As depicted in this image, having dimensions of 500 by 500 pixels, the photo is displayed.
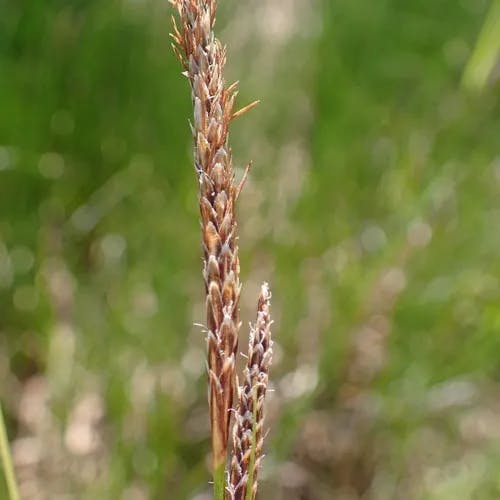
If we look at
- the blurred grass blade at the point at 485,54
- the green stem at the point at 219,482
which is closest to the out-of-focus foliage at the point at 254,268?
the blurred grass blade at the point at 485,54

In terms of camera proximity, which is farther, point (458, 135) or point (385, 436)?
point (458, 135)

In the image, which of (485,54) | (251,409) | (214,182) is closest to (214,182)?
(214,182)

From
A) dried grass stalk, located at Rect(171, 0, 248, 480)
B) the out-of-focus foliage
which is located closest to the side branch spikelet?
dried grass stalk, located at Rect(171, 0, 248, 480)

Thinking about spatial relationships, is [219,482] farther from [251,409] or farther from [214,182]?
[214,182]

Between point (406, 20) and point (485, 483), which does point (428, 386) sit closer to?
point (485, 483)

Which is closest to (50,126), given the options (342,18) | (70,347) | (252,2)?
(70,347)

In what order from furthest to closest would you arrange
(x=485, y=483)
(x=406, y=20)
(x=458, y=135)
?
(x=406, y=20) < (x=458, y=135) < (x=485, y=483)

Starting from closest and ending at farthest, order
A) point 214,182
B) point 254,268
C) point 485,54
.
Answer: point 214,182 → point 485,54 → point 254,268

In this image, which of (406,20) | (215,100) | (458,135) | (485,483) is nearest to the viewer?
(215,100)
